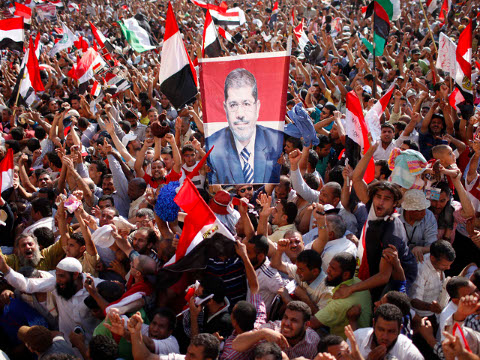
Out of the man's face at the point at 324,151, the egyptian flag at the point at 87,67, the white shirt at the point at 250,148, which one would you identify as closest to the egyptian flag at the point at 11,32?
the egyptian flag at the point at 87,67

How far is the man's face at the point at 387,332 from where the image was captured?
3.59 m

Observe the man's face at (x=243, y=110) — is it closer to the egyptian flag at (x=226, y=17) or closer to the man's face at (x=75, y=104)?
the man's face at (x=75, y=104)

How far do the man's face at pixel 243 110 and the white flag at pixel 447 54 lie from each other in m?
4.63

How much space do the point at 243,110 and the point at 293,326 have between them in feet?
7.39

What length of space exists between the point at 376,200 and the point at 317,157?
2.59 meters

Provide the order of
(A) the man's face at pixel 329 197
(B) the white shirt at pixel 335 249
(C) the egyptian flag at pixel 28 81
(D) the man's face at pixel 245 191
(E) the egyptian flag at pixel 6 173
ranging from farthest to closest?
(C) the egyptian flag at pixel 28 81 < (E) the egyptian flag at pixel 6 173 < (D) the man's face at pixel 245 191 < (A) the man's face at pixel 329 197 < (B) the white shirt at pixel 335 249

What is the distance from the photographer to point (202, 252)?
4.43 m

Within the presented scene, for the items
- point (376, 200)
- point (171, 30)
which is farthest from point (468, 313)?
Result: point (171, 30)

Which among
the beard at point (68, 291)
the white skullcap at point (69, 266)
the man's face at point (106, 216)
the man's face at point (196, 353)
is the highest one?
the man's face at point (196, 353)

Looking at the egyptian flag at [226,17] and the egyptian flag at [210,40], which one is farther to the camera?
the egyptian flag at [226,17]

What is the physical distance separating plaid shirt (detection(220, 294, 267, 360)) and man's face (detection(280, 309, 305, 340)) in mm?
302

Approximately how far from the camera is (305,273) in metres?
4.48

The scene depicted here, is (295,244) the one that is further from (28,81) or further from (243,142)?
(28,81)

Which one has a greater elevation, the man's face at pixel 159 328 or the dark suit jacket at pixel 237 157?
the dark suit jacket at pixel 237 157
